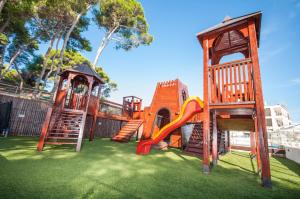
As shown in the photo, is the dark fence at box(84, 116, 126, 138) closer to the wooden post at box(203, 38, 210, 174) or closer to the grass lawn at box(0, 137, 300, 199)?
the grass lawn at box(0, 137, 300, 199)

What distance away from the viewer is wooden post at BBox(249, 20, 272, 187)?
3197mm

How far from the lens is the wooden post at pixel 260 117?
320cm

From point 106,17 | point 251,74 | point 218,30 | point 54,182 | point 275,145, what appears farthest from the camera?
point 106,17

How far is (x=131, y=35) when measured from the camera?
55.9 ft

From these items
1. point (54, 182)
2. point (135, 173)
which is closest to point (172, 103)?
point (135, 173)

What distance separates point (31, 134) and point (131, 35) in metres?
14.3

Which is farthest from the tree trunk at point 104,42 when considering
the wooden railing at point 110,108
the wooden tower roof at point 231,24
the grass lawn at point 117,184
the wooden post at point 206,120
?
the grass lawn at point 117,184

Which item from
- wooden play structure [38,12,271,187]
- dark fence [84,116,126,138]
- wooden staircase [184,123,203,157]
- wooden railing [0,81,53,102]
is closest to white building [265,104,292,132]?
wooden play structure [38,12,271,187]

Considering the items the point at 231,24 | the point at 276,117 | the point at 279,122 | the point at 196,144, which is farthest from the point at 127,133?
the point at 279,122

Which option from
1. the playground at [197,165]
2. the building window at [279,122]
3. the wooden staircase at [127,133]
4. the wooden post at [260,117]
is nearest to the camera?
the playground at [197,165]

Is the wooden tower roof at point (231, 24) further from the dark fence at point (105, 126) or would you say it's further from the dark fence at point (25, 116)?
the dark fence at point (25, 116)

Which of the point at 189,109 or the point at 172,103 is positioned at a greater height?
the point at 172,103

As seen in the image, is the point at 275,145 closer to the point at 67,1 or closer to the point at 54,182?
the point at 54,182

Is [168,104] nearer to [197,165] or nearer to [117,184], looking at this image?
[197,165]
